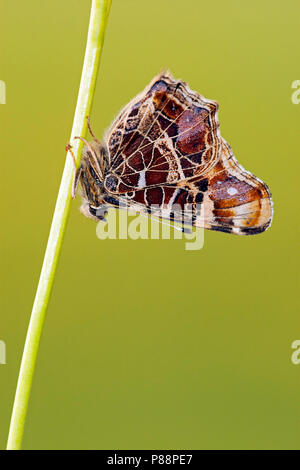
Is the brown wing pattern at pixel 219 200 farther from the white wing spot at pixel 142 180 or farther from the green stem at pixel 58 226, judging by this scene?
the green stem at pixel 58 226

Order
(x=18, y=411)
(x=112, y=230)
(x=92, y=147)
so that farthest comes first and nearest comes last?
(x=112, y=230)
(x=92, y=147)
(x=18, y=411)

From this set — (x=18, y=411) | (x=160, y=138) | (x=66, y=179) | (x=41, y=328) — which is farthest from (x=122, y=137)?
(x=18, y=411)

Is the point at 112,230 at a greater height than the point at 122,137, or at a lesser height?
lesser

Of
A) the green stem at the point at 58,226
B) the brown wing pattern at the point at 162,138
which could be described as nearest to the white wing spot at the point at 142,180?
the brown wing pattern at the point at 162,138

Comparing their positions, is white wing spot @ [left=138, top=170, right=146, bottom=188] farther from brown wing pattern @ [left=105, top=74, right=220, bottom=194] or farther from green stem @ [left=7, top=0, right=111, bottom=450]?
green stem @ [left=7, top=0, right=111, bottom=450]

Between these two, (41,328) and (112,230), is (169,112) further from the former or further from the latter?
(41,328)

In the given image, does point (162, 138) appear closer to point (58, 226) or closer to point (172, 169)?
point (172, 169)

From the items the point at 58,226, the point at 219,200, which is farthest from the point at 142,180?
the point at 58,226
